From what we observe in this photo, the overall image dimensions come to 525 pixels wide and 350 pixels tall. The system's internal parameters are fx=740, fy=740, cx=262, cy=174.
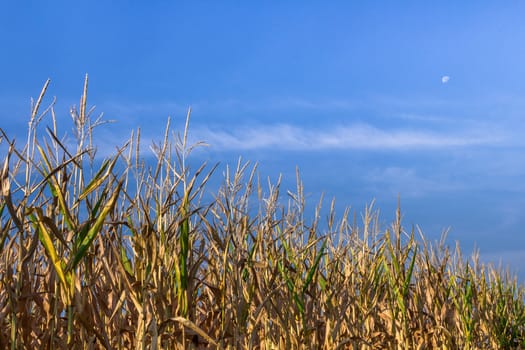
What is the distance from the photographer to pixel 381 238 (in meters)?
5.50

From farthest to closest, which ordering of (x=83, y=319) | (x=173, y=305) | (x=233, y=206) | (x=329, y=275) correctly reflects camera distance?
(x=329, y=275) → (x=233, y=206) → (x=173, y=305) → (x=83, y=319)

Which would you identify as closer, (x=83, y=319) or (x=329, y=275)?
(x=83, y=319)

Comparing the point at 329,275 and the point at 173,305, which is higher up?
the point at 329,275

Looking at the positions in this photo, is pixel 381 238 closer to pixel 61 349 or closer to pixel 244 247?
pixel 244 247

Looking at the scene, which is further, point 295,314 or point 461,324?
point 461,324

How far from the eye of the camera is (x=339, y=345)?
4141 mm

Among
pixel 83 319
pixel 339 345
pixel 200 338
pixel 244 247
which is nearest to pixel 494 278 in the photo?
pixel 339 345

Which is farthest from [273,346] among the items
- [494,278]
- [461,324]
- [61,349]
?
[494,278]

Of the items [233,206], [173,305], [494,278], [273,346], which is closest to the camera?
[173,305]

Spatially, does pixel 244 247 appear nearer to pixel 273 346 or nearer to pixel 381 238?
pixel 273 346

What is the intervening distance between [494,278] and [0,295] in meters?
5.81

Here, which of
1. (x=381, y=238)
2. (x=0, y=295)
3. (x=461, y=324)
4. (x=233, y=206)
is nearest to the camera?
(x=0, y=295)

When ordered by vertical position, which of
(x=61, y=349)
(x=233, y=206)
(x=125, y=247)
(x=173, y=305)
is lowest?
(x=61, y=349)

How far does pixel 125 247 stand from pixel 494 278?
18.6ft
